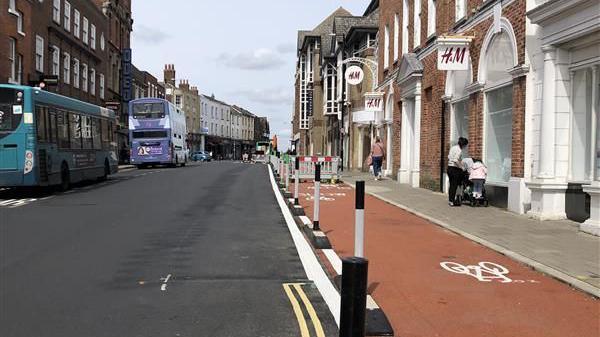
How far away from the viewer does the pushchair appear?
43.2 ft

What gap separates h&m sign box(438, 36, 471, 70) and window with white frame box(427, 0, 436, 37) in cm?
376

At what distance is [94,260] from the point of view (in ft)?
23.9

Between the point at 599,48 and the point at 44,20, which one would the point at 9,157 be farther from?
the point at 44,20

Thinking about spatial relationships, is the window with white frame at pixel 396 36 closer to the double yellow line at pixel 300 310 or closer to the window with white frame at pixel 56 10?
the double yellow line at pixel 300 310

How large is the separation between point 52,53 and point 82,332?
33083mm

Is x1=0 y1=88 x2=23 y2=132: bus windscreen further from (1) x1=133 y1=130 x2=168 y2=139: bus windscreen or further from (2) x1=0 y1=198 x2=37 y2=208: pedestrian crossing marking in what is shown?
(1) x1=133 y1=130 x2=168 y2=139: bus windscreen

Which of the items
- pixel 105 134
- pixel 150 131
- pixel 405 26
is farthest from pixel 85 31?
pixel 405 26

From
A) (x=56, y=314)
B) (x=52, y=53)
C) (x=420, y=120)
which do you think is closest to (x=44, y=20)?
(x=52, y=53)

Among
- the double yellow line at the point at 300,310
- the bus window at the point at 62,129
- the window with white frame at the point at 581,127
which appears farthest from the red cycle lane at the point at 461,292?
the bus window at the point at 62,129

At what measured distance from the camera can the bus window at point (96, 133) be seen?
802 inches

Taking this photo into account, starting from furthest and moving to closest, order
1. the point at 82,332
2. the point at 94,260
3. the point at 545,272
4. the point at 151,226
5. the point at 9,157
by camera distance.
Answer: the point at 9,157 < the point at 151,226 < the point at 94,260 < the point at 545,272 < the point at 82,332

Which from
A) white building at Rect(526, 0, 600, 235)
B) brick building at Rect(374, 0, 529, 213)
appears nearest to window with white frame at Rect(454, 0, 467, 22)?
brick building at Rect(374, 0, 529, 213)

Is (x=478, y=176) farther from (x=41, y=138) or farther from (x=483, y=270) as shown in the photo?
(x=41, y=138)

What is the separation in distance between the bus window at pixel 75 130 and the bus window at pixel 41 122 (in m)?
2.09
